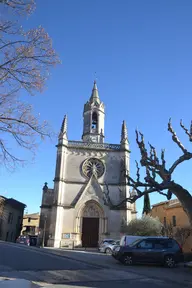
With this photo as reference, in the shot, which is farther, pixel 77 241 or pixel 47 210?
pixel 47 210

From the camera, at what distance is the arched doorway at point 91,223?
31844 millimetres

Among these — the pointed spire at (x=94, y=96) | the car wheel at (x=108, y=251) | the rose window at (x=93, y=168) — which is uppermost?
the pointed spire at (x=94, y=96)

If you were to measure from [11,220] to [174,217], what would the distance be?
29453 millimetres

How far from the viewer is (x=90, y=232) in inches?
1268

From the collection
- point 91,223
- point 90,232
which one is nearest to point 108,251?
point 90,232

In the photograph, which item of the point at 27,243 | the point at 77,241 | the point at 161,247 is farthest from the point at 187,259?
the point at 27,243

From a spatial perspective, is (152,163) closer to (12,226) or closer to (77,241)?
(77,241)

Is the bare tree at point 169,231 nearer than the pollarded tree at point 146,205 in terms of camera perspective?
Yes

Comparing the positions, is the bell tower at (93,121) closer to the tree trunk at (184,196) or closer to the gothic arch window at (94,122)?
the gothic arch window at (94,122)

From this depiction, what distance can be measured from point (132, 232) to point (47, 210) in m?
11.1

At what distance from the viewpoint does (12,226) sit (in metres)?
47.2

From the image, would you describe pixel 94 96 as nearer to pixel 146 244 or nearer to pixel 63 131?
pixel 63 131

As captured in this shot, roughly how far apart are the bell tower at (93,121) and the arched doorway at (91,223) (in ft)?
33.3

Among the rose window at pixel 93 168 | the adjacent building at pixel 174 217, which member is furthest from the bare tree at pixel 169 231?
the rose window at pixel 93 168
